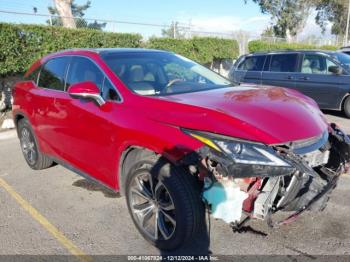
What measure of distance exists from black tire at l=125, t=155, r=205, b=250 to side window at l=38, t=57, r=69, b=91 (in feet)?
6.14

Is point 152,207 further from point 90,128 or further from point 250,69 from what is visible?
point 250,69

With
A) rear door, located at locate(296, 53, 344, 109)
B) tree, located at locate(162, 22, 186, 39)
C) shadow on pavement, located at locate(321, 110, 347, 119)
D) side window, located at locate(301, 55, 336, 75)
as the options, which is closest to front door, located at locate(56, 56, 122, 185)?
rear door, located at locate(296, 53, 344, 109)

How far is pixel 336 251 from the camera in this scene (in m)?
3.31

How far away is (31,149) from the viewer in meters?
5.72

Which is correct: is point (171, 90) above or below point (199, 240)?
above

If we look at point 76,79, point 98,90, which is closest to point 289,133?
point 98,90

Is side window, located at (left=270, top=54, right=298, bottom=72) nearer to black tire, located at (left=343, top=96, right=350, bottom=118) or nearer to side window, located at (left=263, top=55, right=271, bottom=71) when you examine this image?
side window, located at (left=263, top=55, right=271, bottom=71)

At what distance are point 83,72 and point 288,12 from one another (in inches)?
1728

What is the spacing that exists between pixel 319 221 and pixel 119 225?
2000mm

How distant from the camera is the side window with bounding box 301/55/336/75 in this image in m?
9.08

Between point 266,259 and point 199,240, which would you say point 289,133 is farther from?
point 199,240

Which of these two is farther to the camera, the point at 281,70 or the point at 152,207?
the point at 281,70

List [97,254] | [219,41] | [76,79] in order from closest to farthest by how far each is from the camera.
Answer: [97,254], [76,79], [219,41]

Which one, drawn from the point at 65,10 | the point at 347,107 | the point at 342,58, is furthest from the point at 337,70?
the point at 65,10
